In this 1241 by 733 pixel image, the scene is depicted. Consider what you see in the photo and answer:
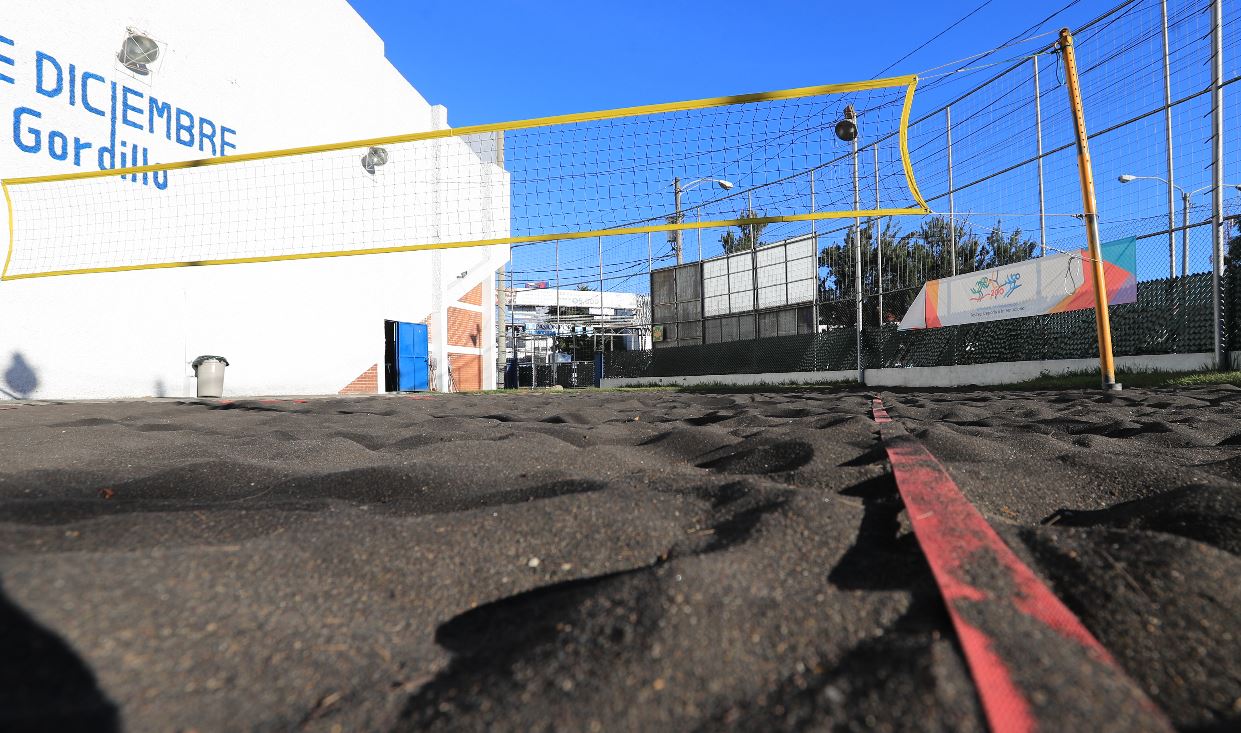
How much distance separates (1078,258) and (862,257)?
5.74 m

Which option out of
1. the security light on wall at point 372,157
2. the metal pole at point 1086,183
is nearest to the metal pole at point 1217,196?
the metal pole at point 1086,183

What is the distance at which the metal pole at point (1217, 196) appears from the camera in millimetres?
8485

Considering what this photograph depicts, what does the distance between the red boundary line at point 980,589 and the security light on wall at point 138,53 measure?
1258cm

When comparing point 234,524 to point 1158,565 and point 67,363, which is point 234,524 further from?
point 67,363

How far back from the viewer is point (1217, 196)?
8.74m

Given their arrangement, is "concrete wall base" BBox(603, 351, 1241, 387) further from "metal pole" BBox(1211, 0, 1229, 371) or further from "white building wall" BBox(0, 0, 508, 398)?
"white building wall" BBox(0, 0, 508, 398)

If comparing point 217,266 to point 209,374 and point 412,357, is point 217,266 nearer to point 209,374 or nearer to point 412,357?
point 209,374

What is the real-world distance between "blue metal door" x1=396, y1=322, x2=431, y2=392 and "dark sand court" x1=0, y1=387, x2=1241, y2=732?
15.7 metres

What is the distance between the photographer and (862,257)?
52.0 feet

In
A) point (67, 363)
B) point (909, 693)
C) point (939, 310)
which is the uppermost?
point (939, 310)

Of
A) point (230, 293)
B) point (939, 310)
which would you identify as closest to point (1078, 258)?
point (939, 310)

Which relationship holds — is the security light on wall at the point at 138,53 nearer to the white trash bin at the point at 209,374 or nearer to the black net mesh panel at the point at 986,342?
the white trash bin at the point at 209,374

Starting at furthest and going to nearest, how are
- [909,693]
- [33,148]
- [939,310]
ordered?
[939,310], [33,148], [909,693]

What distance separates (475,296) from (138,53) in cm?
1206
